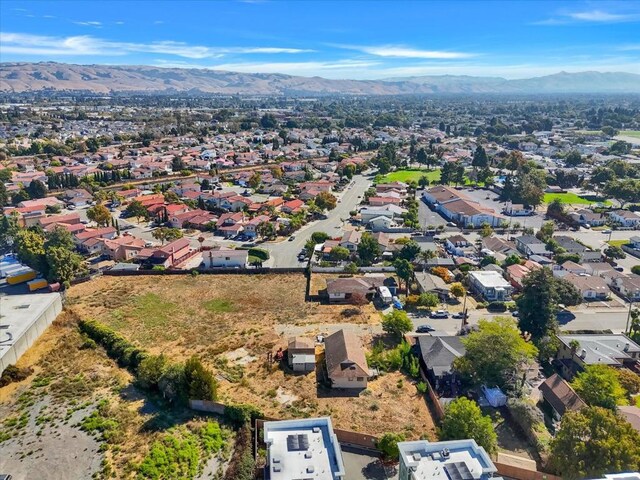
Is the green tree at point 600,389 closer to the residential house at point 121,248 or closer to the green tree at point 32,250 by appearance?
the residential house at point 121,248

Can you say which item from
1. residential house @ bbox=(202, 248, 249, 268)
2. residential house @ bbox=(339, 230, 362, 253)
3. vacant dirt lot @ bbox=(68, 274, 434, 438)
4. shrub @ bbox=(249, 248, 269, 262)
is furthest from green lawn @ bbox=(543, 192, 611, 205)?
residential house @ bbox=(202, 248, 249, 268)

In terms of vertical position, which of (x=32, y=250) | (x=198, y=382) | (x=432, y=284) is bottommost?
(x=432, y=284)

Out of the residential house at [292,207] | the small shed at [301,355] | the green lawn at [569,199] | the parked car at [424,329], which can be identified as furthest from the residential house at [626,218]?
the small shed at [301,355]

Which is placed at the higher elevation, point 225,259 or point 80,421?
point 225,259

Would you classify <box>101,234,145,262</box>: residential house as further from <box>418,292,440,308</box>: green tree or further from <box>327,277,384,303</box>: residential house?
<box>418,292,440,308</box>: green tree

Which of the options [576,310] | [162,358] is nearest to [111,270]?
[162,358]

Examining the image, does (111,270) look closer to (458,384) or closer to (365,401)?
(365,401)

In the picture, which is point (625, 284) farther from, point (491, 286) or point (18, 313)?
point (18, 313)

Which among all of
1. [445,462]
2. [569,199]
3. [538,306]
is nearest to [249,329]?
[445,462]
